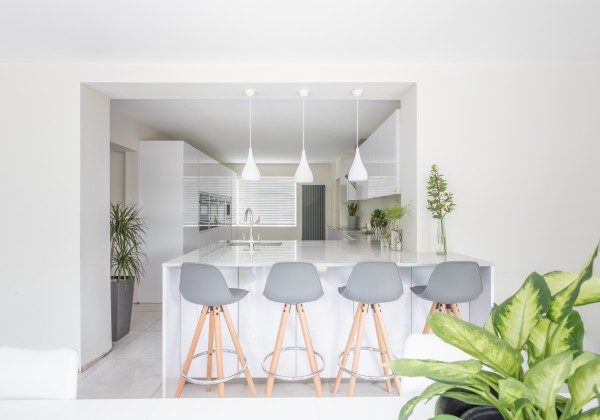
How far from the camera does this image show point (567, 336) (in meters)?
0.54

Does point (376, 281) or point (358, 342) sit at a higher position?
point (376, 281)

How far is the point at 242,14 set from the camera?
229 centimetres

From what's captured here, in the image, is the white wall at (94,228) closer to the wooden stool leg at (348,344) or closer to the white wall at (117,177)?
the white wall at (117,177)

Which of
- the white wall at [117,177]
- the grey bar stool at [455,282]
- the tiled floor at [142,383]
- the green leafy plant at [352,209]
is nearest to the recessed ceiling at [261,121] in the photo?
the white wall at [117,177]

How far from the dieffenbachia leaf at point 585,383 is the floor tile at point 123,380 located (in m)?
2.87

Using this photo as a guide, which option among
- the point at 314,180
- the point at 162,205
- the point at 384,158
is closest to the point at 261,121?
the point at 162,205

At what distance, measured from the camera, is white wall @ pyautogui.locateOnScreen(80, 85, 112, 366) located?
124 inches

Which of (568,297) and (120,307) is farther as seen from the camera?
(120,307)

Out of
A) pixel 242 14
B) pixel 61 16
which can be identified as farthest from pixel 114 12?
pixel 242 14

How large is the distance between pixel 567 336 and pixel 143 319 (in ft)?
15.5

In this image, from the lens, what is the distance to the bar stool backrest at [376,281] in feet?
7.73

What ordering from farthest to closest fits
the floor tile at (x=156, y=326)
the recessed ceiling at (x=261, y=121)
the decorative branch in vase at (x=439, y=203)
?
the recessed ceiling at (x=261, y=121) → the floor tile at (x=156, y=326) → the decorative branch in vase at (x=439, y=203)

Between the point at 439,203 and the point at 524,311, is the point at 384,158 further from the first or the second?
the point at 524,311

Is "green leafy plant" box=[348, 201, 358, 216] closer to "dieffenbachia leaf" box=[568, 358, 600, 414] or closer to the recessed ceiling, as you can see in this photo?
the recessed ceiling
